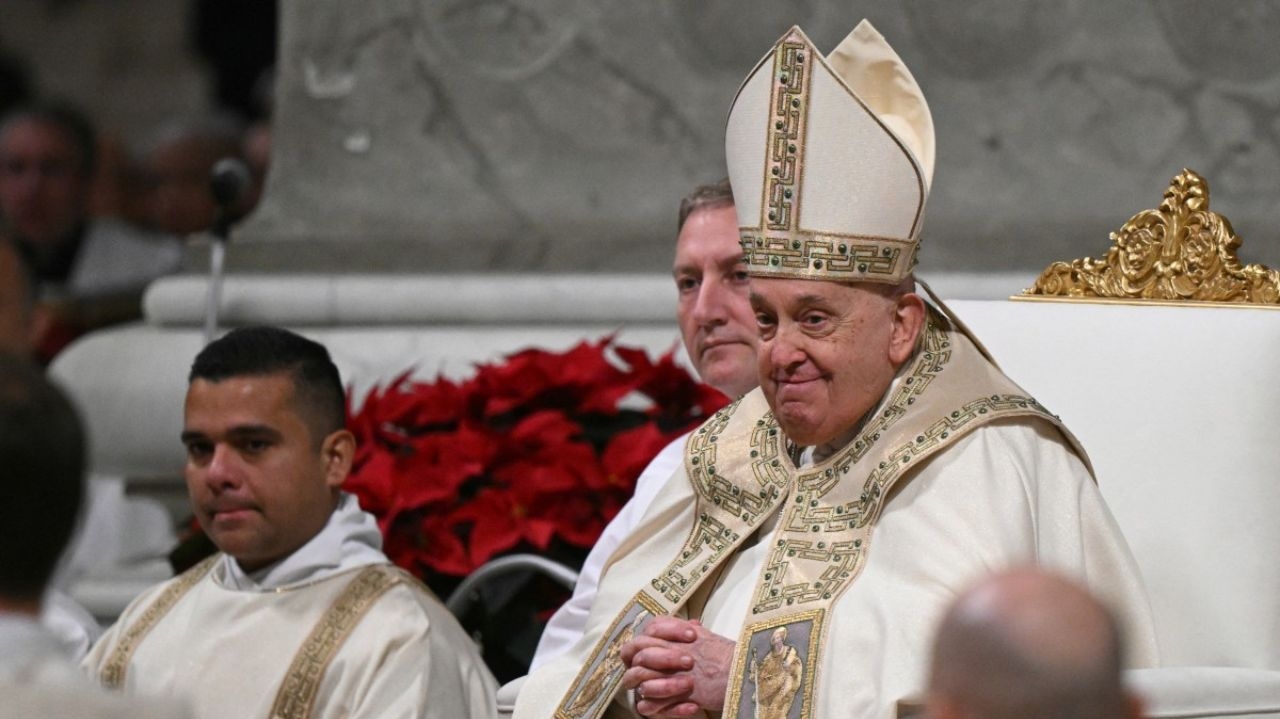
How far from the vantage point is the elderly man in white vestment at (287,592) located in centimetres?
365

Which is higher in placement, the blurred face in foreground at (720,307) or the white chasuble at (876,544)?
the blurred face in foreground at (720,307)

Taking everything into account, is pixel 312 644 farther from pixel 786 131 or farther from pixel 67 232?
pixel 67 232

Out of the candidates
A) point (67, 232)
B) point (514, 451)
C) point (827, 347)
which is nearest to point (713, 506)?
point (827, 347)

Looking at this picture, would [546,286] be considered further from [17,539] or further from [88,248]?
[17,539]

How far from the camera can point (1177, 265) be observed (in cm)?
351

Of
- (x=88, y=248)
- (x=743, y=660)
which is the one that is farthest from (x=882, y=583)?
(x=88, y=248)

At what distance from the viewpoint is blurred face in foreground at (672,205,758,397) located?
12.2 ft

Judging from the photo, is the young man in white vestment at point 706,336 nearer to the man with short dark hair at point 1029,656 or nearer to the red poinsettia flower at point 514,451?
the red poinsettia flower at point 514,451

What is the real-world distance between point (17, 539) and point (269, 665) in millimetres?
1878

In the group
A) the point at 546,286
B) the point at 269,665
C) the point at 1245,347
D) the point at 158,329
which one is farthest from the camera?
the point at 158,329

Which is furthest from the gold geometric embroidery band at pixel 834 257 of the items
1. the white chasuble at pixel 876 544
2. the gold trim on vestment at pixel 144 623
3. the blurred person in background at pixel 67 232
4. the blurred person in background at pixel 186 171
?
the blurred person in background at pixel 186 171

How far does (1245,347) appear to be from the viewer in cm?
329

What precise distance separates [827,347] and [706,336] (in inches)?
27.8

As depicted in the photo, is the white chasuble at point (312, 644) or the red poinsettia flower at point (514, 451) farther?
the red poinsettia flower at point (514, 451)
